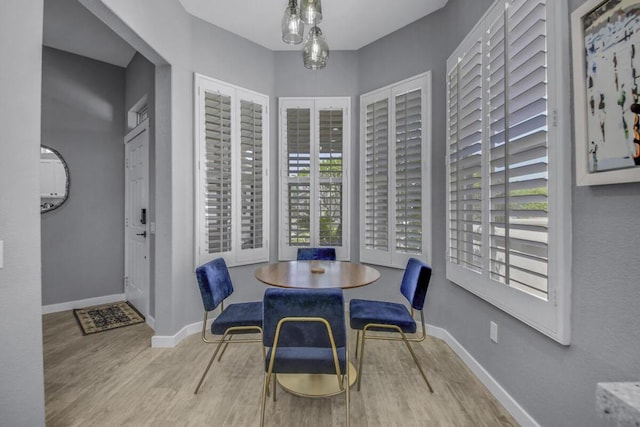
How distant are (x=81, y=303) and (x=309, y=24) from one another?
13.5 feet

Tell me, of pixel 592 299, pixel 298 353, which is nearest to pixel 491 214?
pixel 592 299

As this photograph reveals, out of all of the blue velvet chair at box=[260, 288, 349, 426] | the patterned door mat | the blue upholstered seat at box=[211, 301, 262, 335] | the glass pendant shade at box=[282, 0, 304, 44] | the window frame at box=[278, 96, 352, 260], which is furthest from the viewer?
the window frame at box=[278, 96, 352, 260]

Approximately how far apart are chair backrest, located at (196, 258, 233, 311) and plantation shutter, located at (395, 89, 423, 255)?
175 centimetres

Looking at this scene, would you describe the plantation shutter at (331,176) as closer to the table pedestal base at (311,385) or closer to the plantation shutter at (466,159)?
the plantation shutter at (466,159)

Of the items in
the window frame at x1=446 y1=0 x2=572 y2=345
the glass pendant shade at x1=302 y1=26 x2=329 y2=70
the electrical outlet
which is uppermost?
the glass pendant shade at x1=302 y1=26 x2=329 y2=70

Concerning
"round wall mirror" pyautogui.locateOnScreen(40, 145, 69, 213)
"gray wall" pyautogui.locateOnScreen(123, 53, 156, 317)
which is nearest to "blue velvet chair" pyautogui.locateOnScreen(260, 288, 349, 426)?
"gray wall" pyautogui.locateOnScreen(123, 53, 156, 317)

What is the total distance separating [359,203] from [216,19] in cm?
240

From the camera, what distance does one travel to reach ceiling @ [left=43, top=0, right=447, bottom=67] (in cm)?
281

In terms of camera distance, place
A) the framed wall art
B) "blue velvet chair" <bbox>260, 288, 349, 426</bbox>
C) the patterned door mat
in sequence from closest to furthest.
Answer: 1. the framed wall art
2. "blue velvet chair" <bbox>260, 288, 349, 426</bbox>
3. the patterned door mat

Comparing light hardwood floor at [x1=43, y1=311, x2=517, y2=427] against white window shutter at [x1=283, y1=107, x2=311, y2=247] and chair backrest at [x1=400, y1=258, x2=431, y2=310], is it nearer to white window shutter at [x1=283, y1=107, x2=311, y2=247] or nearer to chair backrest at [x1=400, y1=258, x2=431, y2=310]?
chair backrest at [x1=400, y1=258, x2=431, y2=310]

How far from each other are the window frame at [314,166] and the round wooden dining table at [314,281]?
3.59 ft

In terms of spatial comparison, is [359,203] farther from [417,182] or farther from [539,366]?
[539,366]

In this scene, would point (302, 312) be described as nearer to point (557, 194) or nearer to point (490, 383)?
point (557, 194)

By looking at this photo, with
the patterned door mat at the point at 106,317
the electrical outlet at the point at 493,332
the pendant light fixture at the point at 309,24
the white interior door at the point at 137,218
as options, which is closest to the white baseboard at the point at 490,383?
the electrical outlet at the point at 493,332
